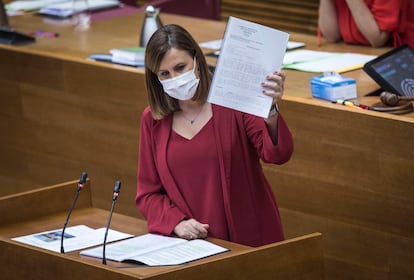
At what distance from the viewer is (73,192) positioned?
4305 millimetres

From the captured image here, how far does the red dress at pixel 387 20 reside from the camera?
5410 millimetres

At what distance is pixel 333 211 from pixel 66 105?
5.20 ft

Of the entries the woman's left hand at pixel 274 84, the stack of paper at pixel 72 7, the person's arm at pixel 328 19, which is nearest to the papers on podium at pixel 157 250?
the woman's left hand at pixel 274 84


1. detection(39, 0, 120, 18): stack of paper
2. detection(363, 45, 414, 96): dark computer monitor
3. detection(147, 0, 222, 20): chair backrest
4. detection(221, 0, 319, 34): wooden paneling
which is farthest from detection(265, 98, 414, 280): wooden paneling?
detection(221, 0, 319, 34): wooden paneling

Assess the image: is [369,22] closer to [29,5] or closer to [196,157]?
[196,157]

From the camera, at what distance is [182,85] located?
375 cm

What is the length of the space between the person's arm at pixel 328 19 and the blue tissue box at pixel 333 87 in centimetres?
96

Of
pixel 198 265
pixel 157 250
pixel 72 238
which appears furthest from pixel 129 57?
pixel 198 265

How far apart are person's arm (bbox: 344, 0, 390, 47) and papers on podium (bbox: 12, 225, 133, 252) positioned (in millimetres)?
1941

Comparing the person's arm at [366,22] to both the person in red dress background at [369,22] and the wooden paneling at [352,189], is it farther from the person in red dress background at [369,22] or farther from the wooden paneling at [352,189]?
the wooden paneling at [352,189]

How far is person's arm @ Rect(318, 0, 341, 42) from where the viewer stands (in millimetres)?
5641

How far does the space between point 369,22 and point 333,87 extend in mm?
909

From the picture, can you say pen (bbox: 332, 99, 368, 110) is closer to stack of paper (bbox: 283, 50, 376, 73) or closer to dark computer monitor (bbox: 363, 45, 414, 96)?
dark computer monitor (bbox: 363, 45, 414, 96)

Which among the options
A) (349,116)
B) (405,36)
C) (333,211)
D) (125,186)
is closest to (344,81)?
(349,116)
